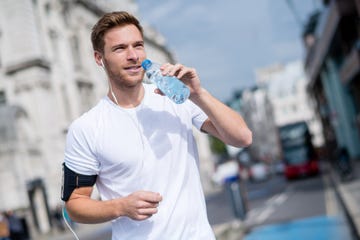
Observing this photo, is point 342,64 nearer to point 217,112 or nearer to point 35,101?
point 35,101

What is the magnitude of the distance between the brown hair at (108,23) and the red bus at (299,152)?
30.9 m

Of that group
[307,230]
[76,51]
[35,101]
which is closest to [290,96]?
[76,51]

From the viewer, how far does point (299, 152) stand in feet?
105

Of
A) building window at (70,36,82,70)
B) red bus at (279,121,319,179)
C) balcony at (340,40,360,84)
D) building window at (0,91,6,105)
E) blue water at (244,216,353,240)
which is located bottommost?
blue water at (244,216,353,240)

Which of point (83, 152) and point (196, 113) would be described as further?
point (196, 113)

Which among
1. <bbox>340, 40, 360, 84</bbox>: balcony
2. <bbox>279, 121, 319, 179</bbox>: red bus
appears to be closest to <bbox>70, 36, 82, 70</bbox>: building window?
<bbox>279, 121, 319, 179</bbox>: red bus

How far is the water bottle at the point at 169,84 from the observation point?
1.99 m

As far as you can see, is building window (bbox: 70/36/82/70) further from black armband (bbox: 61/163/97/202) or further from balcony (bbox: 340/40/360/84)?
black armband (bbox: 61/163/97/202)

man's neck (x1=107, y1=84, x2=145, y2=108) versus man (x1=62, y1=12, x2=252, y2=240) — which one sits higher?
man's neck (x1=107, y1=84, x2=145, y2=108)

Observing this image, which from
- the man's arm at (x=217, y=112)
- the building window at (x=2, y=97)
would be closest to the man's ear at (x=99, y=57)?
the man's arm at (x=217, y=112)

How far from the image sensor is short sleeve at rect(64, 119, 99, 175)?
2.04 metres

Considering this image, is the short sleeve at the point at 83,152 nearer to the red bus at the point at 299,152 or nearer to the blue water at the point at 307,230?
the blue water at the point at 307,230

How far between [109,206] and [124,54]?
616 mm

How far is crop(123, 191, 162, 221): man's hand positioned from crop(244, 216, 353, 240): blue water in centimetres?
730
